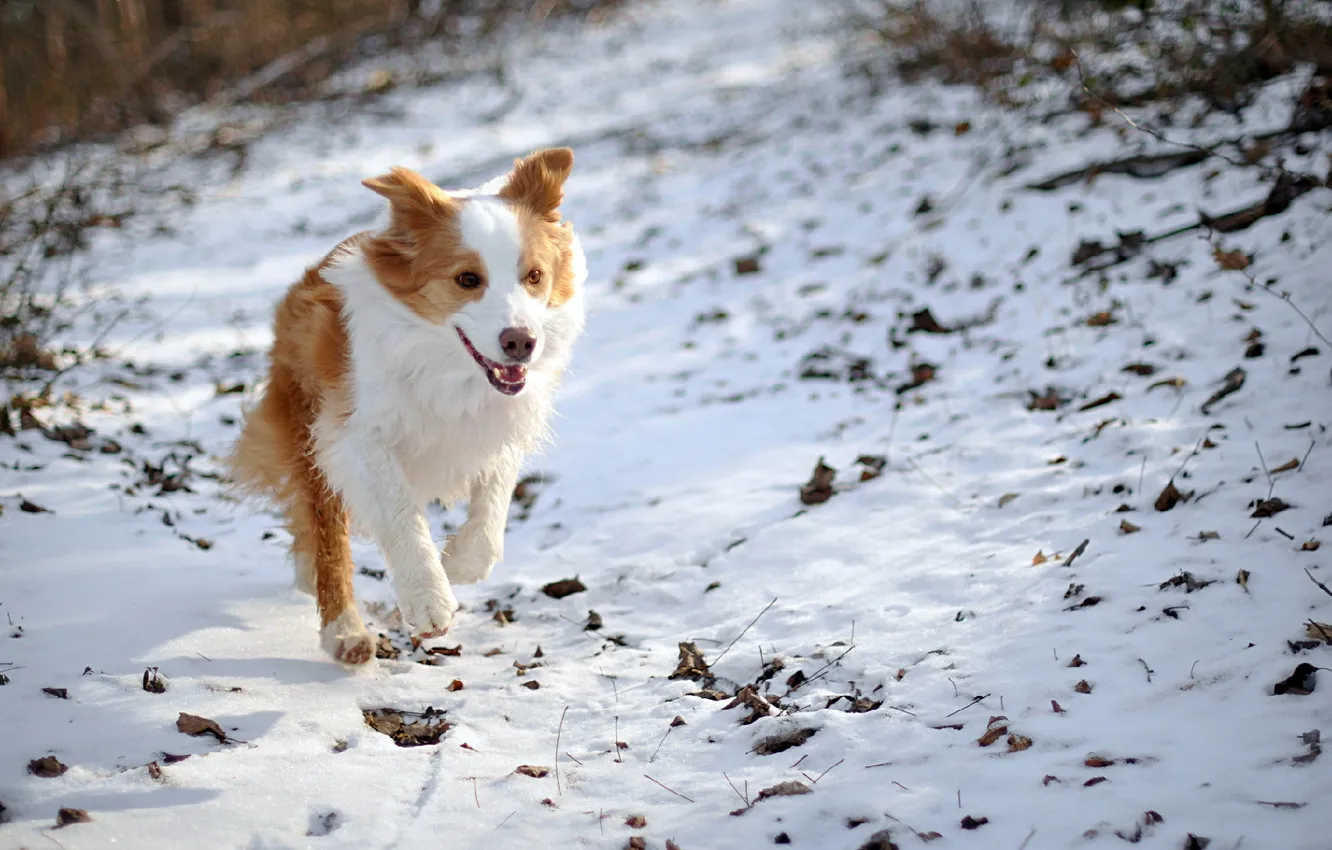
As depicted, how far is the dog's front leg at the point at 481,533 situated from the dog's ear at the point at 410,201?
1.00 m

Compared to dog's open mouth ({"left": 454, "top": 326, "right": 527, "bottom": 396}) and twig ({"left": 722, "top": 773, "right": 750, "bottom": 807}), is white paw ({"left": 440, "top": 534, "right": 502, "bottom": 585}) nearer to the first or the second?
dog's open mouth ({"left": 454, "top": 326, "right": 527, "bottom": 396})

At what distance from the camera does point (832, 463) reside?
5043mm

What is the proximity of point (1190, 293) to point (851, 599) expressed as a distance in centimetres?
327

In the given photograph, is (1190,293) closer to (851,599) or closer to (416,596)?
(851,599)

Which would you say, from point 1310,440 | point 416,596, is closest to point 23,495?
point 416,596

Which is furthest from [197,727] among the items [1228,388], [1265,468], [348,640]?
[1228,388]

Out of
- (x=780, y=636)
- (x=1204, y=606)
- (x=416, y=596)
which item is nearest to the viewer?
(x=1204, y=606)

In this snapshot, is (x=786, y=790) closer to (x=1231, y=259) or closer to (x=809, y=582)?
(x=809, y=582)

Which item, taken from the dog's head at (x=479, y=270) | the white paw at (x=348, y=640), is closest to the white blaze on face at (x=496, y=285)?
the dog's head at (x=479, y=270)

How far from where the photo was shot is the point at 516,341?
331cm

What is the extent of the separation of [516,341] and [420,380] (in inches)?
21.6

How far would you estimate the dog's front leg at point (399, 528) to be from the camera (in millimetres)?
3367

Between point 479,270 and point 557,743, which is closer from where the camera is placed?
point 557,743

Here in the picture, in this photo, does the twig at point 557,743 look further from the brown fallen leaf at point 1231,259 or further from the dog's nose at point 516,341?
the brown fallen leaf at point 1231,259
